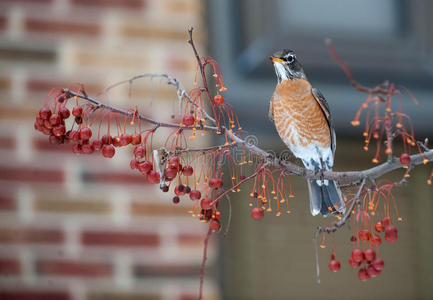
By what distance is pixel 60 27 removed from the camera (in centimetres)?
161

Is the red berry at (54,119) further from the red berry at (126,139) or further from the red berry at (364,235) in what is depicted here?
the red berry at (364,235)

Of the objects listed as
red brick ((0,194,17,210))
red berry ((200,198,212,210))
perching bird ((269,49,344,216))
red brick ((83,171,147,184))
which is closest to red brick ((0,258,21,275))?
red brick ((0,194,17,210))

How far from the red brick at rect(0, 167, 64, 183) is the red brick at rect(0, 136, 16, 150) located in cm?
5

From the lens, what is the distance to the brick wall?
4.92ft

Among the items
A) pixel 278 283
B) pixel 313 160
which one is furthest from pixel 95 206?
pixel 313 160

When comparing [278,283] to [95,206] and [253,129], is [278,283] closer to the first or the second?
[253,129]

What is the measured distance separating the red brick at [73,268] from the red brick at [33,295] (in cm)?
5

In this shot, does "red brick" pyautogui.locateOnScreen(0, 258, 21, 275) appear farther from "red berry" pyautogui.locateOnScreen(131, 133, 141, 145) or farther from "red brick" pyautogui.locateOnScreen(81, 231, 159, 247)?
"red berry" pyautogui.locateOnScreen(131, 133, 141, 145)

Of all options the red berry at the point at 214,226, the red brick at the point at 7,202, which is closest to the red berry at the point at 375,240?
the red berry at the point at 214,226

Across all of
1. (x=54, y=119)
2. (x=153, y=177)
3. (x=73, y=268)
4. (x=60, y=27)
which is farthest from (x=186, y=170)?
(x=60, y=27)

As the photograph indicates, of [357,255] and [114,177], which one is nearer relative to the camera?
[357,255]

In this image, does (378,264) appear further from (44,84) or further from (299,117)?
(44,84)

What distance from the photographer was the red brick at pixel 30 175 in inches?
60.3

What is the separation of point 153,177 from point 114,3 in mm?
1184
